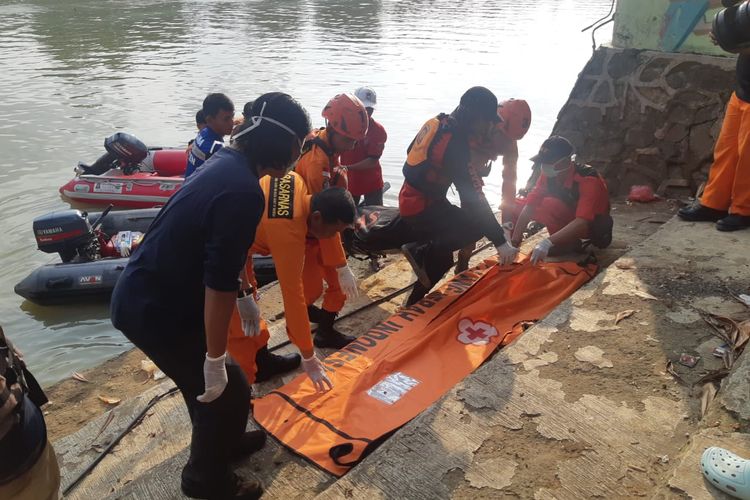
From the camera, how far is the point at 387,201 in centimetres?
948

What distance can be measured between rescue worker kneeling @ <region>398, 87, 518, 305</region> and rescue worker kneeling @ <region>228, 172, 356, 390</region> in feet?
4.25

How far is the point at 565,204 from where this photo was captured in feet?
15.4

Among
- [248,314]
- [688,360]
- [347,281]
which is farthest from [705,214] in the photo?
[248,314]

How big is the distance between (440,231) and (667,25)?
3.70 metres

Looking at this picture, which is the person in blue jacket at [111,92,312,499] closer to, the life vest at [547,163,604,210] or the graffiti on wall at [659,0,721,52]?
the life vest at [547,163,604,210]

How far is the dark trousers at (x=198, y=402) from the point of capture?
233cm

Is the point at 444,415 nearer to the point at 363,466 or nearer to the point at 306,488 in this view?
the point at 363,466

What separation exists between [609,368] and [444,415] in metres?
0.87

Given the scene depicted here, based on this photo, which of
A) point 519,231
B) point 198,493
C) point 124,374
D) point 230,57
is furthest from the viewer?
point 230,57

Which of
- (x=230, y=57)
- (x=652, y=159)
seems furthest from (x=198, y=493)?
(x=230, y=57)

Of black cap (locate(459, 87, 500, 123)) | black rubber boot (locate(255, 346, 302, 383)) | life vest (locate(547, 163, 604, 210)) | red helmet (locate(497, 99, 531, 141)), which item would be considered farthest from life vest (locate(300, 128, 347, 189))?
life vest (locate(547, 163, 604, 210))

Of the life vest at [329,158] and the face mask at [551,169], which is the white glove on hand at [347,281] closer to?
the life vest at [329,158]

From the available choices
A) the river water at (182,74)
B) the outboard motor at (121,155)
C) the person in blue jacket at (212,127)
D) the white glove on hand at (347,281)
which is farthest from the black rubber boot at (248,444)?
the outboard motor at (121,155)

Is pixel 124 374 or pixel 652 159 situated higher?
pixel 652 159
